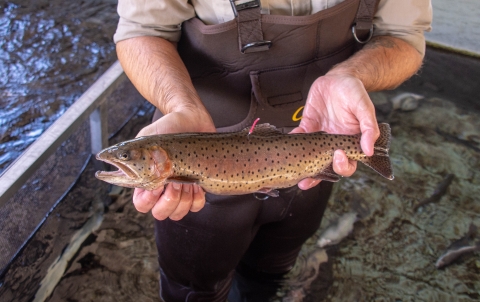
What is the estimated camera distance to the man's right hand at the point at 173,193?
1541 millimetres

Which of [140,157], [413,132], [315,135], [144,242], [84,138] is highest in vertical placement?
[140,157]

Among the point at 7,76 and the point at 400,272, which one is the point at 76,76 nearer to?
the point at 7,76

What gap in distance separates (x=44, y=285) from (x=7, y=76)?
1611 mm

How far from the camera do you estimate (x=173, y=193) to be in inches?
61.1

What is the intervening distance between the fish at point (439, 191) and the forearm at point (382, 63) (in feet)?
5.78

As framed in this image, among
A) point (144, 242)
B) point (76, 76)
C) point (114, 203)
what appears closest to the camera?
point (144, 242)

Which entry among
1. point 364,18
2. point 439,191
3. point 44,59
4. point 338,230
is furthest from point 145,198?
point 439,191

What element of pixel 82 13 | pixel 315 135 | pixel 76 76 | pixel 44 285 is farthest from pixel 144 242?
pixel 82 13

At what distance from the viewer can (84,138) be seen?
123 inches

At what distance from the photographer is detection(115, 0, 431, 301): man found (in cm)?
172

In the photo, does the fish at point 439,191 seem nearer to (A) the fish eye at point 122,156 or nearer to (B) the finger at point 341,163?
(B) the finger at point 341,163

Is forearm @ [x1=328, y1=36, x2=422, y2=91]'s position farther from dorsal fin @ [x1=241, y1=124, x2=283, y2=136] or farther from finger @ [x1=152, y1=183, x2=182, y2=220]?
finger @ [x1=152, y1=183, x2=182, y2=220]

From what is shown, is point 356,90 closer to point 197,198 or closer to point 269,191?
point 269,191

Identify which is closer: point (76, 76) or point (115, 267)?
point (115, 267)
